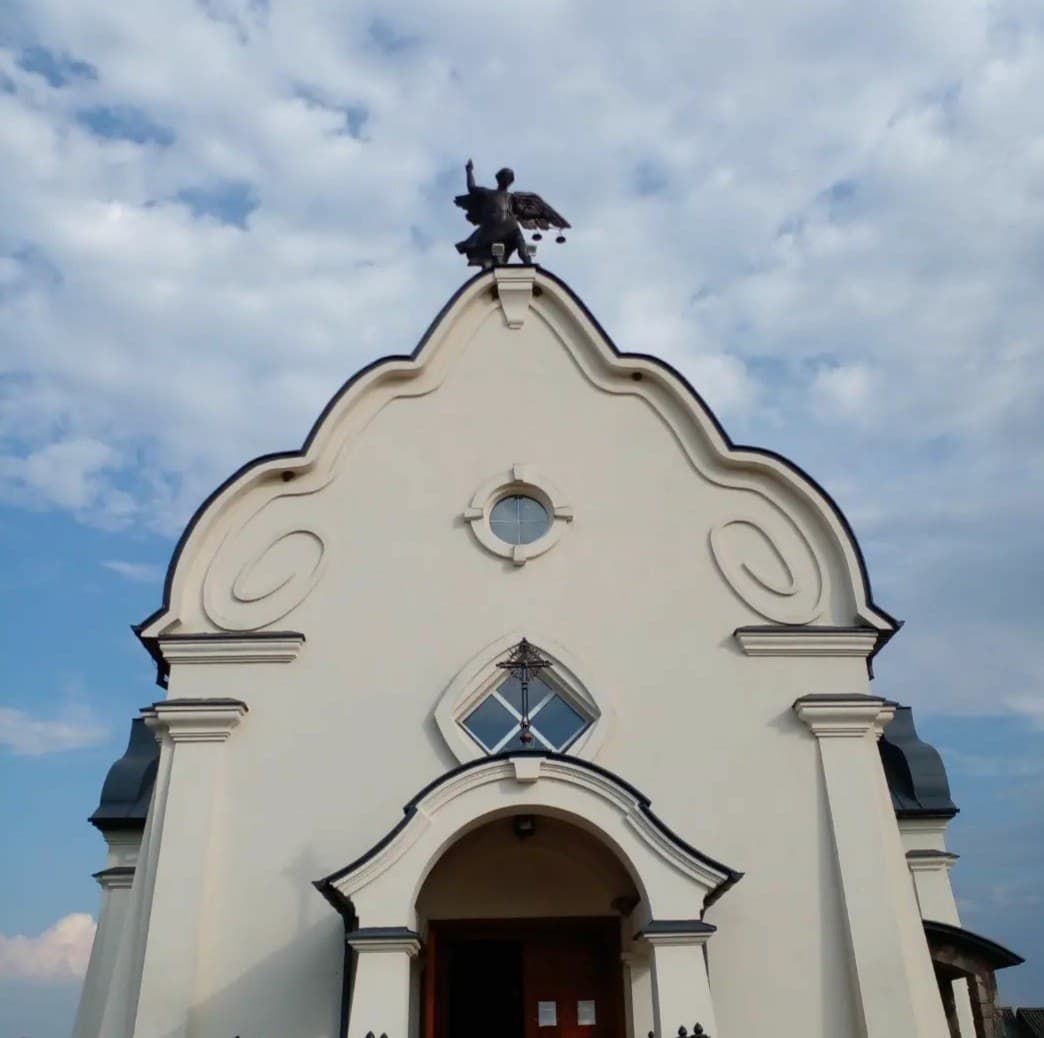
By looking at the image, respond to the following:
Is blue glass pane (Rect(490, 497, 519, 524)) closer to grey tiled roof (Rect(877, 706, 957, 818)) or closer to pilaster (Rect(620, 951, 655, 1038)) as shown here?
pilaster (Rect(620, 951, 655, 1038))

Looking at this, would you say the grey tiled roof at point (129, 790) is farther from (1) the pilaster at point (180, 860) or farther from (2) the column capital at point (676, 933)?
(2) the column capital at point (676, 933)

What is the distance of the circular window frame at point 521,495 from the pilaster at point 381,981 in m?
4.14

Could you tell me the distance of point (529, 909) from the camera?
1045 cm

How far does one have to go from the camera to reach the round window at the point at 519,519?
38.2ft

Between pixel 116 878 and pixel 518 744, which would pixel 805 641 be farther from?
pixel 116 878

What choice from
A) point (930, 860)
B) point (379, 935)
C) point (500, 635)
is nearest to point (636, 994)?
point (379, 935)

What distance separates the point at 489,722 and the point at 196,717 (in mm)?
2950

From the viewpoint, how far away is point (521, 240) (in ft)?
45.9

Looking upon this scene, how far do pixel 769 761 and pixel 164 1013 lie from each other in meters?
6.11

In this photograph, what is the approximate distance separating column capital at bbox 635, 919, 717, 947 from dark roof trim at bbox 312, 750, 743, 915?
0.38 m

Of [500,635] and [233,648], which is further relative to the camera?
[500,635]

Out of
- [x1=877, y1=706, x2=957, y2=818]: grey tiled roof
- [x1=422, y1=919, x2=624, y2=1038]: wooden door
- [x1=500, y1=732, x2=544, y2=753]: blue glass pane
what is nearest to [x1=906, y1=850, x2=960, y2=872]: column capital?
[x1=877, y1=706, x2=957, y2=818]: grey tiled roof

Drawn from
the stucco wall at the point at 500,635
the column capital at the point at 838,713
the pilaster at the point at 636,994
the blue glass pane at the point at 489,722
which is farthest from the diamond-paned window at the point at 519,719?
the column capital at the point at 838,713

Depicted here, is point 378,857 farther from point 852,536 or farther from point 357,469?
point 852,536
